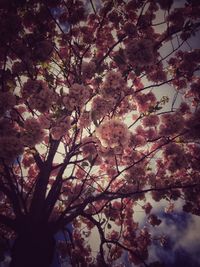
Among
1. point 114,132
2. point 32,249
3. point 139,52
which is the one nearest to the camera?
point 114,132

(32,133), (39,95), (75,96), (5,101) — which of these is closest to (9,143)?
(32,133)

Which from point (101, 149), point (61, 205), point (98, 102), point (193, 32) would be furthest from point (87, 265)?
point (193, 32)

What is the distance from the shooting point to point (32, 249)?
5.71 meters

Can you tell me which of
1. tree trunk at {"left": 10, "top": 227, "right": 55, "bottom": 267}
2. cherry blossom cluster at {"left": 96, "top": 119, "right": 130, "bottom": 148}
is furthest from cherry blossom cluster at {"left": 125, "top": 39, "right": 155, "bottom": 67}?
tree trunk at {"left": 10, "top": 227, "right": 55, "bottom": 267}

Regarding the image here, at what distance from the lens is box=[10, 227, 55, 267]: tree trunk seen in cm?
559

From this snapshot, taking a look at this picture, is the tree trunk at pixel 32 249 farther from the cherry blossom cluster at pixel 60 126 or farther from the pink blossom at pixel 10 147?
the cherry blossom cluster at pixel 60 126

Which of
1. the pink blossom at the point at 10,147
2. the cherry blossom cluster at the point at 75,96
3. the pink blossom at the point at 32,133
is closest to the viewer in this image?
the pink blossom at the point at 10,147

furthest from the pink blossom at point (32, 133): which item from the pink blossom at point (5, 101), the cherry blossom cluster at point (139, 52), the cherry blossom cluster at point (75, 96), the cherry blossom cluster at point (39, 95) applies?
the cherry blossom cluster at point (139, 52)

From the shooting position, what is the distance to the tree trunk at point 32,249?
5587 mm

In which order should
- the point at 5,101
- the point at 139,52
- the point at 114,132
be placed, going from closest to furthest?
the point at 114,132, the point at 5,101, the point at 139,52

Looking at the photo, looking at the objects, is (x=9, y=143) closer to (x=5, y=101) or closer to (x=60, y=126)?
(x=5, y=101)

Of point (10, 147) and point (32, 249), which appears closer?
point (10, 147)

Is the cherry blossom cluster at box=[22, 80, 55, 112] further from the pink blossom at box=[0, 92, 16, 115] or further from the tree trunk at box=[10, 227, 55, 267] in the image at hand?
the tree trunk at box=[10, 227, 55, 267]

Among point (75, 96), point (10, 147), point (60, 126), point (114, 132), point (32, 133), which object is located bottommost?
point (10, 147)
